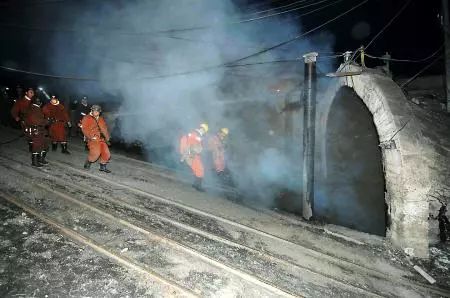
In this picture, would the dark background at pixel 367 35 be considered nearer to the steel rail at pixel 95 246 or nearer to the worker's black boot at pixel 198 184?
the worker's black boot at pixel 198 184

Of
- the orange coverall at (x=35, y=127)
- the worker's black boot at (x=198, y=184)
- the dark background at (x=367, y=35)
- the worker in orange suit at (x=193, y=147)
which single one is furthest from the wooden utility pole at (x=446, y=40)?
the orange coverall at (x=35, y=127)

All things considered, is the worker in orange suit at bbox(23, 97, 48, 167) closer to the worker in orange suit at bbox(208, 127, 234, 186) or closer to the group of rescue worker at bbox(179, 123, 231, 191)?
the group of rescue worker at bbox(179, 123, 231, 191)

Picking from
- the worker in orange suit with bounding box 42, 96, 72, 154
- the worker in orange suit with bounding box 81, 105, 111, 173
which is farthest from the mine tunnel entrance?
the worker in orange suit with bounding box 42, 96, 72, 154

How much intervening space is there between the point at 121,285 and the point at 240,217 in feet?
12.3

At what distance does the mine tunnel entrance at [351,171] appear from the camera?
1016cm

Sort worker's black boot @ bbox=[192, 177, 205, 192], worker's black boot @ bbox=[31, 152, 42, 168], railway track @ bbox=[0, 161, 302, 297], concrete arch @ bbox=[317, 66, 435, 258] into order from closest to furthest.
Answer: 1. railway track @ bbox=[0, 161, 302, 297]
2. concrete arch @ bbox=[317, 66, 435, 258]
3. worker's black boot @ bbox=[31, 152, 42, 168]
4. worker's black boot @ bbox=[192, 177, 205, 192]

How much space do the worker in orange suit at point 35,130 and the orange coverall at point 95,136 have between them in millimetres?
1243

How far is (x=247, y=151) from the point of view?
16.7 meters

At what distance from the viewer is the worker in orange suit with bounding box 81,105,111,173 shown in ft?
26.9

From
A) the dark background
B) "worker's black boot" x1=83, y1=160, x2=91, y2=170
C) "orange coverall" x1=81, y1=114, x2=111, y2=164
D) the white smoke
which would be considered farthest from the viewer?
the dark background

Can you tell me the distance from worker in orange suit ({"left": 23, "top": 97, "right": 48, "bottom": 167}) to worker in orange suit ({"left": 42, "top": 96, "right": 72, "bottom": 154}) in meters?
1.41

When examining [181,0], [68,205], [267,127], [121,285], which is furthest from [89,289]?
[267,127]

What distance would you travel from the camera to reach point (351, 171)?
1157 cm

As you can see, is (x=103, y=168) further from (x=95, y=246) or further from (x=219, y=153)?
(x=95, y=246)
